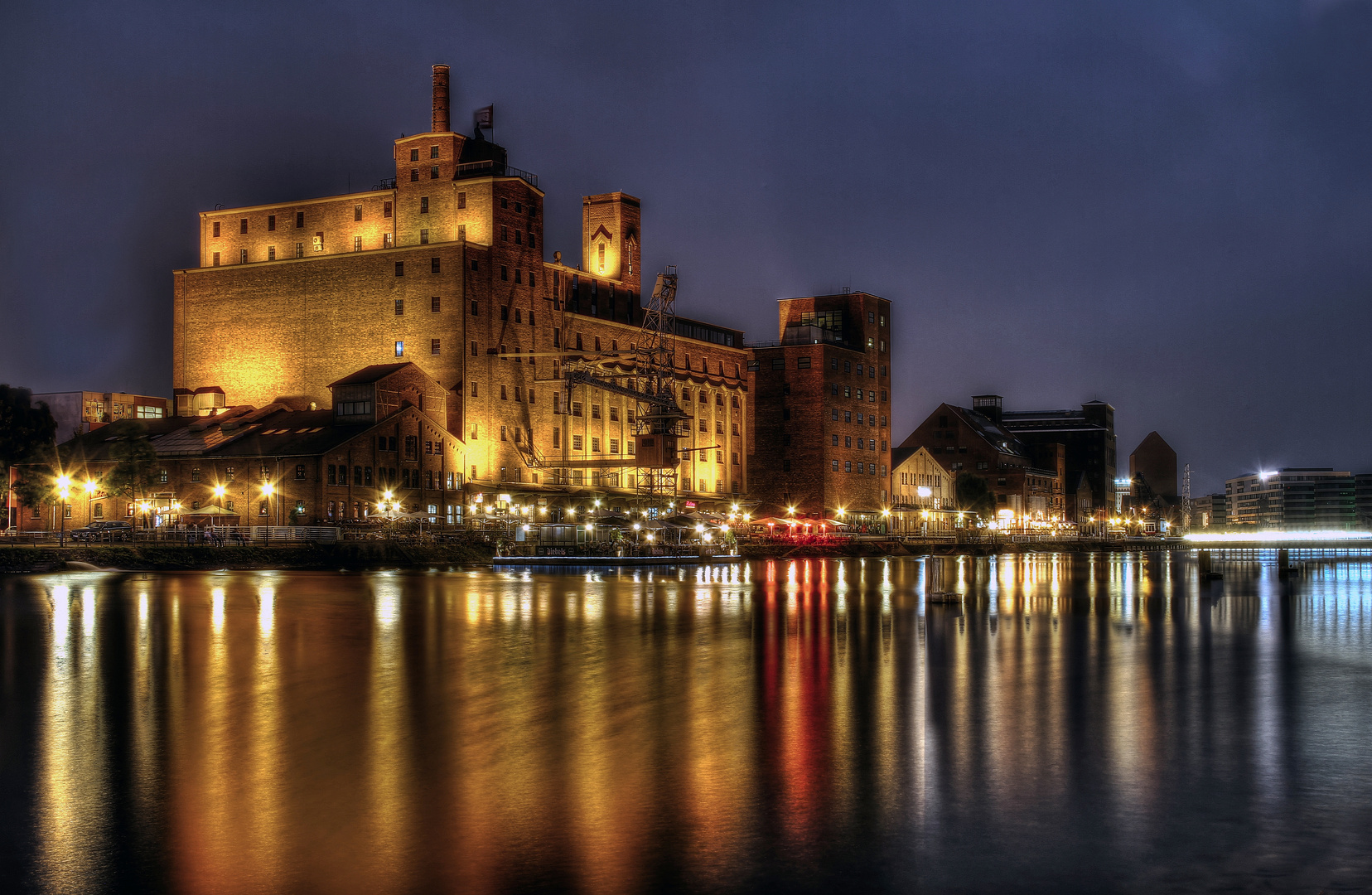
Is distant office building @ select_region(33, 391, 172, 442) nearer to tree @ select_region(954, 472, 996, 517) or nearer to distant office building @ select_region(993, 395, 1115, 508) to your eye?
tree @ select_region(954, 472, 996, 517)

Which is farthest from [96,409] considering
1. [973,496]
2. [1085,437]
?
[1085,437]

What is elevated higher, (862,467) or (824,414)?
(824,414)

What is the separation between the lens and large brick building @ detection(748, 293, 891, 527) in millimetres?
113438

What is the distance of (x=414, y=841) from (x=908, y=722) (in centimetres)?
824

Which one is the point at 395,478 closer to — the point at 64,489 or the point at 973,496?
the point at 64,489

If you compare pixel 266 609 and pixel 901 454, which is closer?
pixel 266 609

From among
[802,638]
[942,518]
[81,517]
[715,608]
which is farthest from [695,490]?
[802,638]

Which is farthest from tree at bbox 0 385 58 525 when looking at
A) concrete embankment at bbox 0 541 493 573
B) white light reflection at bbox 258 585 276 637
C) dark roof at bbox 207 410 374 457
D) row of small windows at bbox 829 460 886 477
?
row of small windows at bbox 829 460 886 477

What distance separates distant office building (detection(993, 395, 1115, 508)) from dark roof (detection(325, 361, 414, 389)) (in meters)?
109

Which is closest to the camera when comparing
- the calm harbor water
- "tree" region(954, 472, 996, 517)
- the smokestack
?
the calm harbor water

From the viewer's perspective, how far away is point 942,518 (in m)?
128

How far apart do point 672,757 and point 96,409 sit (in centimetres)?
9245

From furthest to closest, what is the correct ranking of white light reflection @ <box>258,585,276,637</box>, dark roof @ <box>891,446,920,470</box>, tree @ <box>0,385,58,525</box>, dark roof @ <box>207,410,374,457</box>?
1. dark roof @ <box>891,446,920,470</box>
2. dark roof @ <box>207,410,374,457</box>
3. tree @ <box>0,385,58,525</box>
4. white light reflection @ <box>258,585,276,637</box>

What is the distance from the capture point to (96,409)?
94688mm
